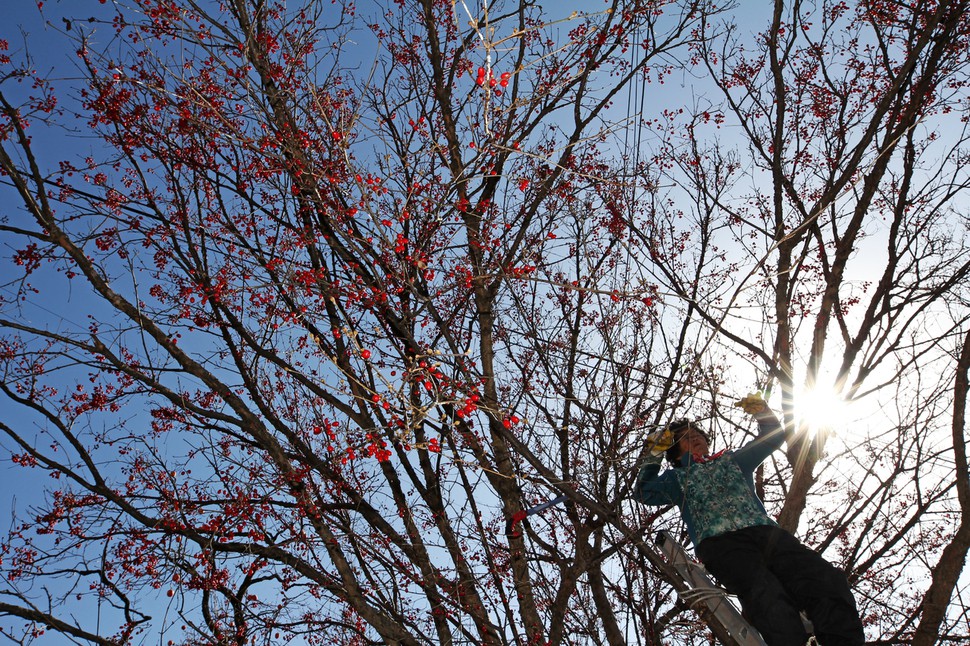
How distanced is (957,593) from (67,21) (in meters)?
7.37

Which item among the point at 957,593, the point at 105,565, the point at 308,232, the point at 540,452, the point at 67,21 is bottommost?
the point at 957,593

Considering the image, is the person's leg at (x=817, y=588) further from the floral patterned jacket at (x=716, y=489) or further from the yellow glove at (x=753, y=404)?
the yellow glove at (x=753, y=404)

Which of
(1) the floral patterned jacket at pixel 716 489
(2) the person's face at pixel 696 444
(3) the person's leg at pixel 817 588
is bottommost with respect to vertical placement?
(3) the person's leg at pixel 817 588

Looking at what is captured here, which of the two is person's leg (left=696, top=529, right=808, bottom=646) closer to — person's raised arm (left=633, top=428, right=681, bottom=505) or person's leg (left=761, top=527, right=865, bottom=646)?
person's leg (left=761, top=527, right=865, bottom=646)

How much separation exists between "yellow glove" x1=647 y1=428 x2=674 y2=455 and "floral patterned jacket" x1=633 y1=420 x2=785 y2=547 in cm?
14

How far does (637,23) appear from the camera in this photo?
5758mm

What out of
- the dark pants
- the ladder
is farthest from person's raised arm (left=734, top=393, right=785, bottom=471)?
the ladder

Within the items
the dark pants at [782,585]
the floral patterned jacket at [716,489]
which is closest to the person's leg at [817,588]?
the dark pants at [782,585]

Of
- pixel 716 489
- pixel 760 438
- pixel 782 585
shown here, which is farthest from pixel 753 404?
pixel 782 585

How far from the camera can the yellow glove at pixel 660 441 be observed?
336cm

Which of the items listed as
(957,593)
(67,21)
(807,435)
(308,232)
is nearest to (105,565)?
(308,232)

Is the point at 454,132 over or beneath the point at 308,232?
over

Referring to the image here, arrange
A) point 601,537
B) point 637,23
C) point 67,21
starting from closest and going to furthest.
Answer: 1. point 601,537
2. point 67,21
3. point 637,23

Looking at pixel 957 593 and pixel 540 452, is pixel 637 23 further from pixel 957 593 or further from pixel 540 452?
pixel 957 593
